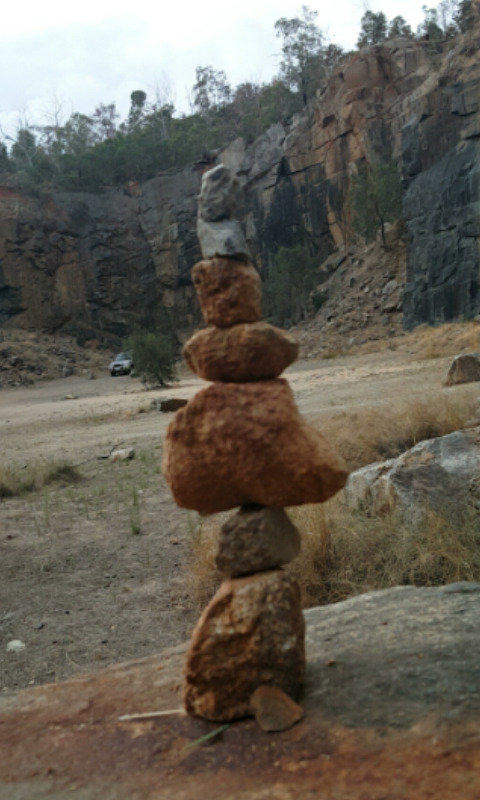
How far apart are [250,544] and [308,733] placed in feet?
2.58

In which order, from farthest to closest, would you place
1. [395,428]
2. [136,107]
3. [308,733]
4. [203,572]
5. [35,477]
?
[136,107], [35,477], [395,428], [203,572], [308,733]

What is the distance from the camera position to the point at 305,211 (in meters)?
45.2

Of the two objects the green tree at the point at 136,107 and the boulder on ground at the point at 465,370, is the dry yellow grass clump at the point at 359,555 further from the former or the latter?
the green tree at the point at 136,107

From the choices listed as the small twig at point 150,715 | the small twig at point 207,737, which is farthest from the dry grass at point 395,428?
the small twig at point 207,737

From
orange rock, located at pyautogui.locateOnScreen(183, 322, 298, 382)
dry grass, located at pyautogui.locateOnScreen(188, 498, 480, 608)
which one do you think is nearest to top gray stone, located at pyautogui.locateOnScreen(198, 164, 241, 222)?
orange rock, located at pyautogui.locateOnScreen(183, 322, 298, 382)

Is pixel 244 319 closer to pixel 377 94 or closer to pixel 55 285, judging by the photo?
pixel 377 94

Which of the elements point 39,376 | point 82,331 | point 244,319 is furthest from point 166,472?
point 82,331

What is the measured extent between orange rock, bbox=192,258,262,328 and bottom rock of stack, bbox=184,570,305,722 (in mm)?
1130

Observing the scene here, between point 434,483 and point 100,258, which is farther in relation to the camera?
point 100,258

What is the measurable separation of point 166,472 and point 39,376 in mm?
40423

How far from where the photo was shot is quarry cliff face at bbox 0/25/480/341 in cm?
2864

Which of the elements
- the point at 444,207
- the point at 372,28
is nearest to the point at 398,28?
the point at 372,28

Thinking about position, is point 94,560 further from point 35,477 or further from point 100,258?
point 100,258

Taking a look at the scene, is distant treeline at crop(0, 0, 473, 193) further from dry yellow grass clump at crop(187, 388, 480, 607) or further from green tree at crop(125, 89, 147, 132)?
dry yellow grass clump at crop(187, 388, 480, 607)
